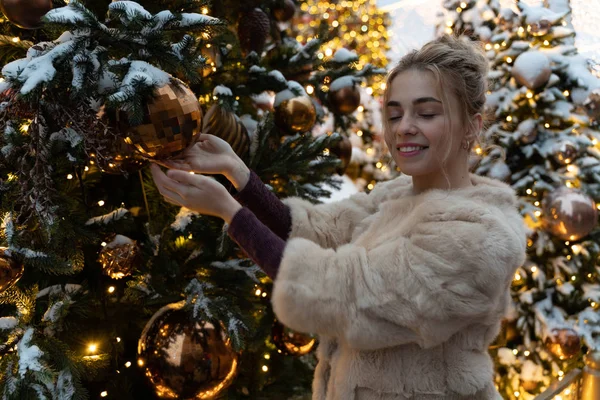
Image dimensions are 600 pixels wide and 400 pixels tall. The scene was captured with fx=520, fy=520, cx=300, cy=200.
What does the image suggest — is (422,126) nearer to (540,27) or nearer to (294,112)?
(294,112)

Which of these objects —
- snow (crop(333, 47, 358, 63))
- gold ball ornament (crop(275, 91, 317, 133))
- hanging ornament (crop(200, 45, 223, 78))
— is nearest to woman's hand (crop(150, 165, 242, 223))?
hanging ornament (crop(200, 45, 223, 78))

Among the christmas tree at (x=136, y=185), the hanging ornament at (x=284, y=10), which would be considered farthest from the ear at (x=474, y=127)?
the hanging ornament at (x=284, y=10)

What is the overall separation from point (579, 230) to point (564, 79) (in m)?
0.94

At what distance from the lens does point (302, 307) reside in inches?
40.2

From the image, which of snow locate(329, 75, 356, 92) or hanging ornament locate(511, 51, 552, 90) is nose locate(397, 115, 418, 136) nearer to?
snow locate(329, 75, 356, 92)

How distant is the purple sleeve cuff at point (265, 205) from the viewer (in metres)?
1.31

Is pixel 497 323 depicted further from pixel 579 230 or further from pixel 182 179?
pixel 579 230

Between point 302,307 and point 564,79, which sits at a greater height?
point 564,79

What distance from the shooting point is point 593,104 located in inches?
118

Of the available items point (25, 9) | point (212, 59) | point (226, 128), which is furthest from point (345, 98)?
point (25, 9)

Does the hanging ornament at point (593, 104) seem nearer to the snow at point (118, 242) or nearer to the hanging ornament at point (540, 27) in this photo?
the hanging ornament at point (540, 27)

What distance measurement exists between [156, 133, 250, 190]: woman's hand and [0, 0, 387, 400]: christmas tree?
0.12 metres

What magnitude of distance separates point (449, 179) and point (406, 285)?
328mm

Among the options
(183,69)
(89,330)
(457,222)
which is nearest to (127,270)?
(89,330)
